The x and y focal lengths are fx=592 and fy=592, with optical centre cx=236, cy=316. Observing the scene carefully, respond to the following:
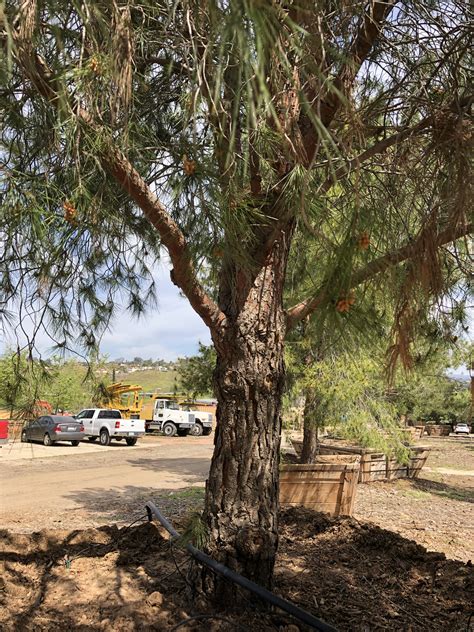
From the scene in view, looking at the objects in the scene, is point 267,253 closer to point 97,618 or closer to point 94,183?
point 94,183

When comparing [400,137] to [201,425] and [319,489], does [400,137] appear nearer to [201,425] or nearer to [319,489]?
[319,489]

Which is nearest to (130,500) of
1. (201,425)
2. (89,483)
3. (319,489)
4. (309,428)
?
(89,483)

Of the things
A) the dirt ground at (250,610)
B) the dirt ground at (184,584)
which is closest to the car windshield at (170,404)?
the dirt ground at (250,610)

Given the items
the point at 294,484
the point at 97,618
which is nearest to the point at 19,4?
the point at 97,618

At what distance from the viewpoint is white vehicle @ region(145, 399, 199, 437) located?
28922mm

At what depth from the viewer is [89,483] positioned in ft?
38.9

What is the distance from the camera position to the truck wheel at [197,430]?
29542 mm

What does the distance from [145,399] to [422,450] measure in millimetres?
18395

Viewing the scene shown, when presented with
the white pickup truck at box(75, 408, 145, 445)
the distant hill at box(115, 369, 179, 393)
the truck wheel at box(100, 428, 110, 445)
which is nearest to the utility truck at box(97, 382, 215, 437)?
the white pickup truck at box(75, 408, 145, 445)

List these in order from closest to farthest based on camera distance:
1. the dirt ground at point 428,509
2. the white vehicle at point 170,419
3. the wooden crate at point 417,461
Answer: the dirt ground at point 428,509 < the wooden crate at point 417,461 < the white vehicle at point 170,419

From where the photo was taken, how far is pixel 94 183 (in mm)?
2936

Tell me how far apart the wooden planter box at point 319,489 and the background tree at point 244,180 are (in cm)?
305

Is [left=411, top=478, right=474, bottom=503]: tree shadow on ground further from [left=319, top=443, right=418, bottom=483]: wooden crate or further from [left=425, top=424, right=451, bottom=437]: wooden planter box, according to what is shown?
[left=425, top=424, right=451, bottom=437]: wooden planter box

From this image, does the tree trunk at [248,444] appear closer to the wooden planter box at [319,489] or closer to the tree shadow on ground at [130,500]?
the wooden planter box at [319,489]
